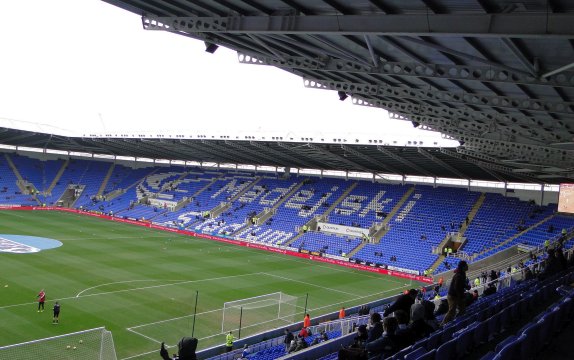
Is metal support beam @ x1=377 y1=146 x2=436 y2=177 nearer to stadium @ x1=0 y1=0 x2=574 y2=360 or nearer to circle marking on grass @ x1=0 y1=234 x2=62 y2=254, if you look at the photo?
stadium @ x1=0 y1=0 x2=574 y2=360

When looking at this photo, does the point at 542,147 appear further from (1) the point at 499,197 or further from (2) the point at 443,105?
(1) the point at 499,197

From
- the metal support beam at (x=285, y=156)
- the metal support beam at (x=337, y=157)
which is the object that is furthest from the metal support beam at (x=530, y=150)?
the metal support beam at (x=285, y=156)

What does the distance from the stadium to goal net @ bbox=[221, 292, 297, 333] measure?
11 centimetres

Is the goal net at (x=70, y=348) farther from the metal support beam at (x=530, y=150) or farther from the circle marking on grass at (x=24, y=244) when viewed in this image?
the circle marking on grass at (x=24, y=244)

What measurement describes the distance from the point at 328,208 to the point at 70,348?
131ft

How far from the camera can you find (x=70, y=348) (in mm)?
15828

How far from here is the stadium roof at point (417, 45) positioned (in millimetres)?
9070

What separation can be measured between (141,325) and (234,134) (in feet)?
90.4

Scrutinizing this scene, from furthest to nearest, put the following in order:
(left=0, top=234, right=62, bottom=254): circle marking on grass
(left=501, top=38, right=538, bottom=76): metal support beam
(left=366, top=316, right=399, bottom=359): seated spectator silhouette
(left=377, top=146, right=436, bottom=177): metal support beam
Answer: (left=377, top=146, right=436, bottom=177): metal support beam, (left=0, top=234, right=62, bottom=254): circle marking on grass, (left=501, top=38, right=538, bottom=76): metal support beam, (left=366, top=316, right=399, bottom=359): seated spectator silhouette

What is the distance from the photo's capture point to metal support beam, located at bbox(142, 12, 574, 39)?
8.50 meters

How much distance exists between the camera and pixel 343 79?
17469 millimetres

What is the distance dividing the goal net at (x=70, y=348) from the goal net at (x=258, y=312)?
227 inches

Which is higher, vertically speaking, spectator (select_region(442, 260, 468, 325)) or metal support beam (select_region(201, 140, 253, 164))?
metal support beam (select_region(201, 140, 253, 164))

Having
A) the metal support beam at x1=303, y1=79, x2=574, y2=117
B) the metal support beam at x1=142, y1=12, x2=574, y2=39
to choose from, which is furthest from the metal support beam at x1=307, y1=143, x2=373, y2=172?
the metal support beam at x1=142, y1=12, x2=574, y2=39
